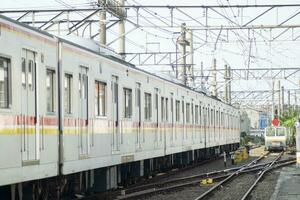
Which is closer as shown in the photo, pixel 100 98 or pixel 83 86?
pixel 83 86

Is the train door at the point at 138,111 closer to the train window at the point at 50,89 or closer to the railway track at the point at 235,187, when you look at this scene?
the railway track at the point at 235,187

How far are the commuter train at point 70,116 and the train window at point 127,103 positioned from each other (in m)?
0.03

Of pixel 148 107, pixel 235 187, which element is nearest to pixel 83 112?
pixel 148 107

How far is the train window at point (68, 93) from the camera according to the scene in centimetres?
1102

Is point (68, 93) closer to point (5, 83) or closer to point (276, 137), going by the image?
point (5, 83)

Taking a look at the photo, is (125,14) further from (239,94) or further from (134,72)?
(239,94)

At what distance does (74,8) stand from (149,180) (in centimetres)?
729

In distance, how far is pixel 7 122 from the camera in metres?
8.51

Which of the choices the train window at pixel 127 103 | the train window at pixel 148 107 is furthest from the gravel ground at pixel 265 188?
the train window at pixel 127 103

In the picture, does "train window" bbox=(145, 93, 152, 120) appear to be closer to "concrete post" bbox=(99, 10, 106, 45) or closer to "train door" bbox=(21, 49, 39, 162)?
"concrete post" bbox=(99, 10, 106, 45)

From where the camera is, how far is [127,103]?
15.6 metres

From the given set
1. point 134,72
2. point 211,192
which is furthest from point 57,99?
point 211,192

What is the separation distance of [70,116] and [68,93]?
1.42 ft

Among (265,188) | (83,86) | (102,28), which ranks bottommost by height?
(265,188)
